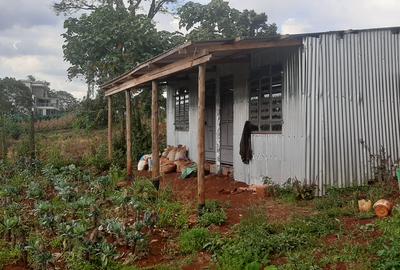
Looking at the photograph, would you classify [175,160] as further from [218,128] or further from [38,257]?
[38,257]

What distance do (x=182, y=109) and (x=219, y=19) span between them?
8.48 metres

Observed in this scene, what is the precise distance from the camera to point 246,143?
36.1 ft

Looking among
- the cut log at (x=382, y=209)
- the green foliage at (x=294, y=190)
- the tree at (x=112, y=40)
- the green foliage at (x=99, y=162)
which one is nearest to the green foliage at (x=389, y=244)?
the cut log at (x=382, y=209)

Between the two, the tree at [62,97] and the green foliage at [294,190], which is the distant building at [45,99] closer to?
the tree at [62,97]

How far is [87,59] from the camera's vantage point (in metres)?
21.5

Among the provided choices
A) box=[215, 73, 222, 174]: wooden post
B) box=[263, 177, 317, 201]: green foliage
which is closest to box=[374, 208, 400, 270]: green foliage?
box=[263, 177, 317, 201]: green foliage

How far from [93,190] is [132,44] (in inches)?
465

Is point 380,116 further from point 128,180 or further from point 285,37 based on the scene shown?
point 128,180

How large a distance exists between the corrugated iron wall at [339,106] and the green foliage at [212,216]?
2.09 meters

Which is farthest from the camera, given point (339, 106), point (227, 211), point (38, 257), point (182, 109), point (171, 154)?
point (182, 109)

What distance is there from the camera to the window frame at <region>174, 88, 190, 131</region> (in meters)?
16.1

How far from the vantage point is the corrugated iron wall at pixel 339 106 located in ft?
29.3

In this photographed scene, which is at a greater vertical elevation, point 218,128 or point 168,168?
point 218,128

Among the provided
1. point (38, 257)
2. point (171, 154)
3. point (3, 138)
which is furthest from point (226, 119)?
point (3, 138)
